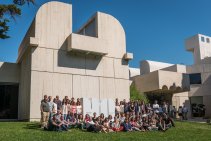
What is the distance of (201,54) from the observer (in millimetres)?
49969

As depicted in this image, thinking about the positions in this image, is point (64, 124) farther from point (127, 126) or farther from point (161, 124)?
point (161, 124)

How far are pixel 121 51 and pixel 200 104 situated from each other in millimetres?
18644

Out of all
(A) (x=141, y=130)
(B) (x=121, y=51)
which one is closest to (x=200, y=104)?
(B) (x=121, y=51)

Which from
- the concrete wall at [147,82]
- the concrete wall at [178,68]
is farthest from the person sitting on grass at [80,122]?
the concrete wall at [178,68]

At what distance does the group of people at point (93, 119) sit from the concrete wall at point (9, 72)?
959 cm

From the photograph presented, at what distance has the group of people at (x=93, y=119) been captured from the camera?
50.5 feet

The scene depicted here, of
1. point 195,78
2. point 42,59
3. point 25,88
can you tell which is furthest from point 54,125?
point 195,78

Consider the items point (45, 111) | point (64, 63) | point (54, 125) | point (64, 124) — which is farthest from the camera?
point (64, 63)

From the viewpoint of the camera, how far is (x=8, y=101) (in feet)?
84.5

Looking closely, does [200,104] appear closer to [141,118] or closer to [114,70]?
[114,70]

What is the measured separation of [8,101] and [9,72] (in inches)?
105

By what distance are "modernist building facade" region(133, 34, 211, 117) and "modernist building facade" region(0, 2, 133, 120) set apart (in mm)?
8687

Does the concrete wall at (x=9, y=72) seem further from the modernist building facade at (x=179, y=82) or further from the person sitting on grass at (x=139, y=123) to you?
the modernist building facade at (x=179, y=82)

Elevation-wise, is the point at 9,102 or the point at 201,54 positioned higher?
the point at 201,54
